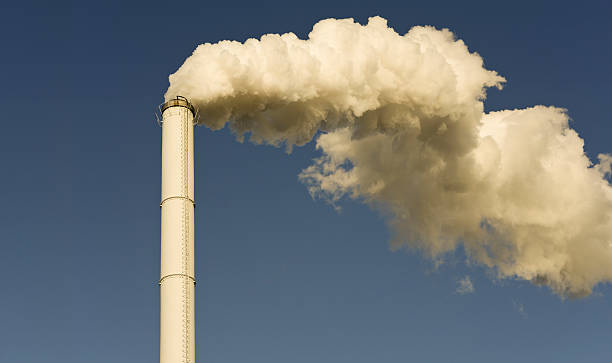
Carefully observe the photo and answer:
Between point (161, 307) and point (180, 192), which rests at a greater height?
point (180, 192)

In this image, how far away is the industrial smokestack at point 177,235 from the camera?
5072 centimetres

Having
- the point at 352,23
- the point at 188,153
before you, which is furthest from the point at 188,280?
the point at 352,23

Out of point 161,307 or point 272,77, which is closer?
point 161,307

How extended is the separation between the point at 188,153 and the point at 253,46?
9.72 m

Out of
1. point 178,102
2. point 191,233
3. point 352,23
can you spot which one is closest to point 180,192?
point 191,233

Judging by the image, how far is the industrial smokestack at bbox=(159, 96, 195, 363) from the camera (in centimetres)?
5072

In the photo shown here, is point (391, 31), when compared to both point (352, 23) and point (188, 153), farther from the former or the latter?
point (188, 153)

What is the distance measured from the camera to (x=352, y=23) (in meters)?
62.6

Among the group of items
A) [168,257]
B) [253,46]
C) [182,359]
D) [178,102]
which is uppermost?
[253,46]

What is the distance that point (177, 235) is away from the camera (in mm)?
53531

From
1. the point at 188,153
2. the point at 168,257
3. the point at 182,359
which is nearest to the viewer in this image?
the point at 182,359

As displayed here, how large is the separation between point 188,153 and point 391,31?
18375 millimetres

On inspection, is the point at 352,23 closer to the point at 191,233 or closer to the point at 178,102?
the point at 178,102

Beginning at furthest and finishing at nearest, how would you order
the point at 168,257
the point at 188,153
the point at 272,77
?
the point at 272,77 → the point at 188,153 → the point at 168,257
